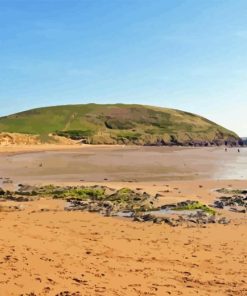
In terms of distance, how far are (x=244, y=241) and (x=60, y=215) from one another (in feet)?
24.6

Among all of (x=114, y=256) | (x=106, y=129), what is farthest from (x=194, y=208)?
(x=106, y=129)

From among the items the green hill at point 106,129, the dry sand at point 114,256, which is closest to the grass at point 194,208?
the dry sand at point 114,256

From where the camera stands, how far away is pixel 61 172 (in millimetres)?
41875

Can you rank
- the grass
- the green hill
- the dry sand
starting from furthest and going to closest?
A: the green hill, the grass, the dry sand

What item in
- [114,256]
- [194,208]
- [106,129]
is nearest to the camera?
[114,256]

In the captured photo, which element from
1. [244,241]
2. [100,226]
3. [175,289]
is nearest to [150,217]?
[100,226]

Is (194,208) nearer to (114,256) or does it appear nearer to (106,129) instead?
(114,256)

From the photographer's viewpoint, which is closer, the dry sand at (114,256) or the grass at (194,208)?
the dry sand at (114,256)

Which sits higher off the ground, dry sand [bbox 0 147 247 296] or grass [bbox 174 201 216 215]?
grass [bbox 174 201 216 215]

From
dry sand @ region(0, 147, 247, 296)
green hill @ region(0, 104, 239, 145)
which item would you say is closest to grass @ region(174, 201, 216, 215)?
dry sand @ region(0, 147, 247, 296)

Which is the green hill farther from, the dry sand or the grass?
the dry sand

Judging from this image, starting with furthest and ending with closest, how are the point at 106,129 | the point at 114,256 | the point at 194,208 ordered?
the point at 106,129, the point at 194,208, the point at 114,256

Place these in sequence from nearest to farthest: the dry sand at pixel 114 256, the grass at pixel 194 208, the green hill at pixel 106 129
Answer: the dry sand at pixel 114 256, the grass at pixel 194 208, the green hill at pixel 106 129

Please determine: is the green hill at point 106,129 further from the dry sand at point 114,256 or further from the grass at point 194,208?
the dry sand at point 114,256
